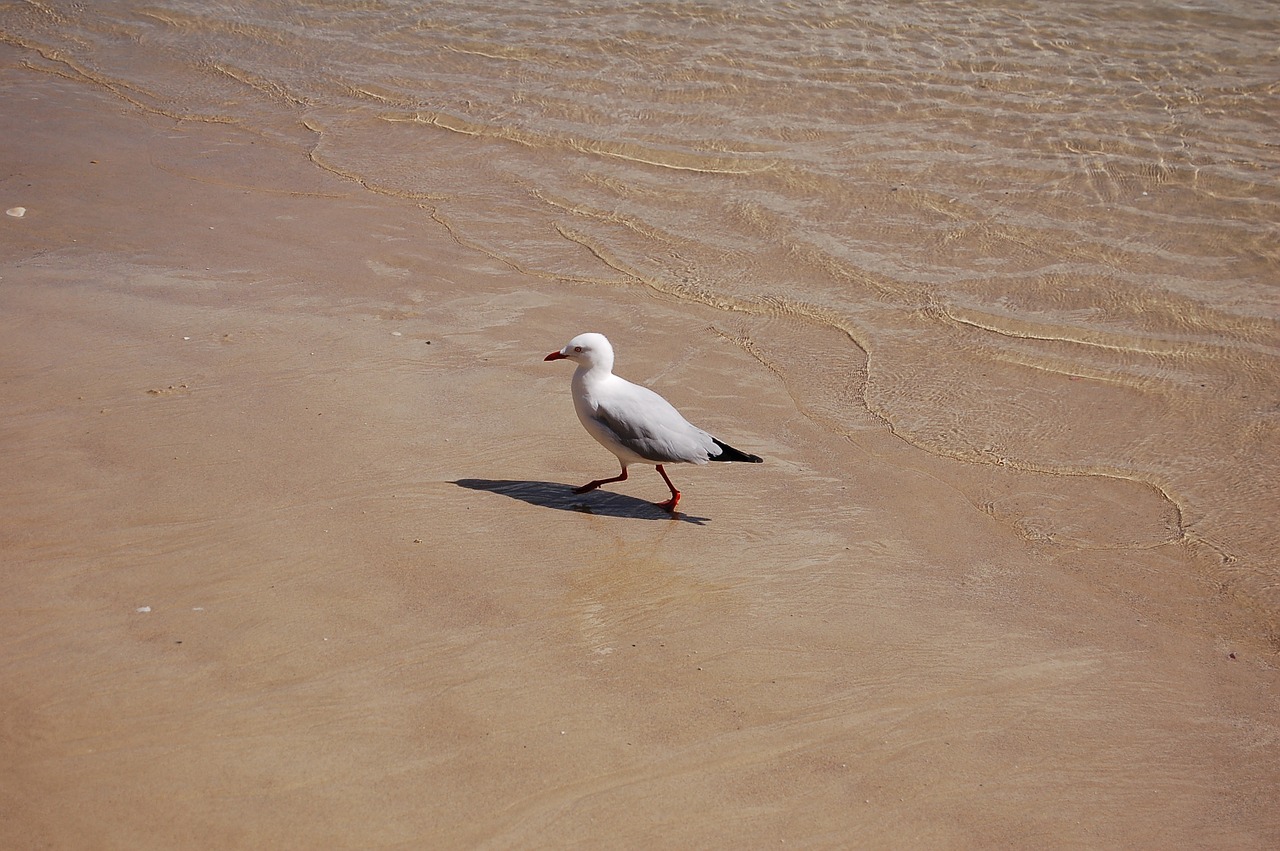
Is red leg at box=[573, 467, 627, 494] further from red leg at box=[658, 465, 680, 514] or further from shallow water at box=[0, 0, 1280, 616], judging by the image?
shallow water at box=[0, 0, 1280, 616]

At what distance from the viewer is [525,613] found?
407cm

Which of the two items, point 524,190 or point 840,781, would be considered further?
point 524,190

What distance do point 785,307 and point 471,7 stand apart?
7.66m

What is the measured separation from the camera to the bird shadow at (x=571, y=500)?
4949 mm

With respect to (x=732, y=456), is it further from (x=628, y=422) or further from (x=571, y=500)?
(x=571, y=500)

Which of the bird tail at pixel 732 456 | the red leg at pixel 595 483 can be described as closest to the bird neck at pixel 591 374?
the red leg at pixel 595 483

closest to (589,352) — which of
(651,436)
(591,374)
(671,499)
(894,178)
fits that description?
(591,374)

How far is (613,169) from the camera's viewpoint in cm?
965

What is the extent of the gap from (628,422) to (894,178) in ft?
17.4

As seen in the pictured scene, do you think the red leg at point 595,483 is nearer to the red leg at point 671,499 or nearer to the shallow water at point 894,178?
the red leg at point 671,499

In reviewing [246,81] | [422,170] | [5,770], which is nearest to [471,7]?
[246,81]

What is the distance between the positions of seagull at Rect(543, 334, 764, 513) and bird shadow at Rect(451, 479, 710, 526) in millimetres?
56

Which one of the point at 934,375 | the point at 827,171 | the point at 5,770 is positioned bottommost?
the point at 5,770

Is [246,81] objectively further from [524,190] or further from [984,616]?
[984,616]
